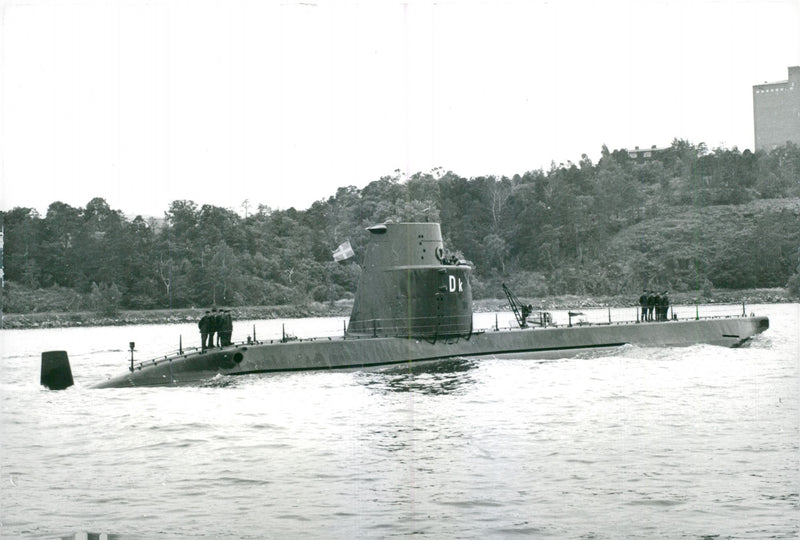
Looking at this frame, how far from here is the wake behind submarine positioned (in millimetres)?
22688

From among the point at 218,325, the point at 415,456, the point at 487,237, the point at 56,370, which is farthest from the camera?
the point at 487,237

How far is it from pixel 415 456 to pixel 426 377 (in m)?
9.33

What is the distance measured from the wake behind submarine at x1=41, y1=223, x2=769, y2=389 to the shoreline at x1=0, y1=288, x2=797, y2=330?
37620 millimetres

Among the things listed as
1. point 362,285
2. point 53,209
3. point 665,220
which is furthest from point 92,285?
point 665,220

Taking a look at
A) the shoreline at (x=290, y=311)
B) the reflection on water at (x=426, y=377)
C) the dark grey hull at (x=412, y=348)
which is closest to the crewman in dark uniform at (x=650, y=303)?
the dark grey hull at (x=412, y=348)

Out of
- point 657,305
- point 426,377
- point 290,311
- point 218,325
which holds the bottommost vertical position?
point 426,377

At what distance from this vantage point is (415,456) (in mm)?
14922

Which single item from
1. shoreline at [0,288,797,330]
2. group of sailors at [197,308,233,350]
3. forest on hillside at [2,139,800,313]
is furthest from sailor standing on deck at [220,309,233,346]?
shoreline at [0,288,797,330]

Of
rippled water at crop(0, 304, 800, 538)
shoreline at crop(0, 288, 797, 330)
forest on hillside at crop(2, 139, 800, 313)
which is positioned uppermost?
forest on hillside at crop(2, 139, 800, 313)

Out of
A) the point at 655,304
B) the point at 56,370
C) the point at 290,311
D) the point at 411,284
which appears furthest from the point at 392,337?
the point at 290,311

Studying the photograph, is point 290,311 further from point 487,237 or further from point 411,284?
point 411,284

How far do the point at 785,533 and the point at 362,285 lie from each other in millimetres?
17364

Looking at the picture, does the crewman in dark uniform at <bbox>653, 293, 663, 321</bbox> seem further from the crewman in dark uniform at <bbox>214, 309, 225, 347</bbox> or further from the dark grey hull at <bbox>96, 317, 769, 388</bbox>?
the crewman in dark uniform at <bbox>214, 309, 225, 347</bbox>

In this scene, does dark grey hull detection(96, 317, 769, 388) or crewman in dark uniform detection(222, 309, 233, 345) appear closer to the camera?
dark grey hull detection(96, 317, 769, 388)
